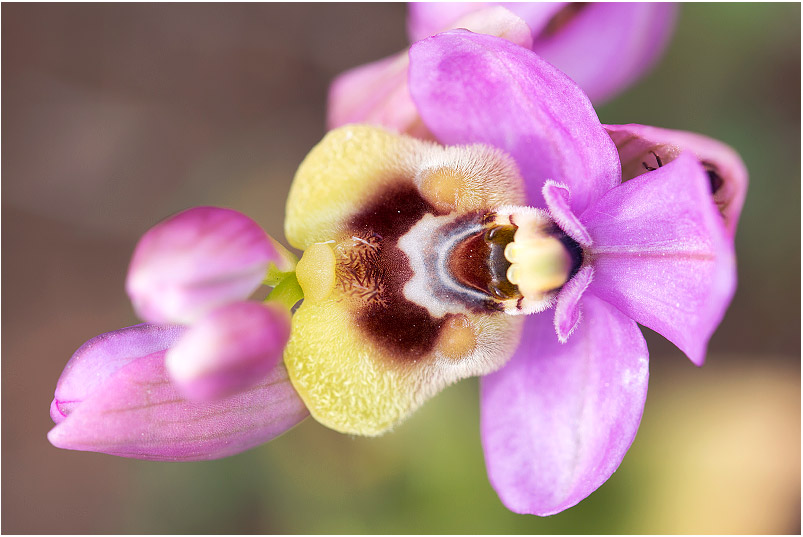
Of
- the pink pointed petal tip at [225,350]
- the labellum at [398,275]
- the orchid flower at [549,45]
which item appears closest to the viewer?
the pink pointed petal tip at [225,350]

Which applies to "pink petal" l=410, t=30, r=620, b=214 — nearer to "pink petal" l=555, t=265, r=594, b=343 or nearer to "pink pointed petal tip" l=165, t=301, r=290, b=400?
"pink petal" l=555, t=265, r=594, b=343

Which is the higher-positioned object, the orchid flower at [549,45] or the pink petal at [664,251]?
the orchid flower at [549,45]

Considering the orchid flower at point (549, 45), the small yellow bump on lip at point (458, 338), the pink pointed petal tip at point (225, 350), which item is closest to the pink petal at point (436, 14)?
the orchid flower at point (549, 45)

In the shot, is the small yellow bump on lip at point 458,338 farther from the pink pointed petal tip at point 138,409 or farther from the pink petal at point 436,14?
the pink petal at point 436,14

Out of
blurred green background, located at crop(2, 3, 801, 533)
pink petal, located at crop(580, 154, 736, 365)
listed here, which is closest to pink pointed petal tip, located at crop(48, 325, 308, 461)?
pink petal, located at crop(580, 154, 736, 365)

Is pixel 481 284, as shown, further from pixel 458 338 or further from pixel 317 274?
pixel 317 274

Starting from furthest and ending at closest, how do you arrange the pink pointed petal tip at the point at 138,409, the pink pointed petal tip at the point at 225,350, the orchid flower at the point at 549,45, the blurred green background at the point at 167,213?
the blurred green background at the point at 167,213 → the orchid flower at the point at 549,45 → the pink pointed petal tip at the point at 138,409 → the pink pointed petal tip at the point at 225,350

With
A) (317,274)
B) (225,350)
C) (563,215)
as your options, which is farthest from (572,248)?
(225,350)
